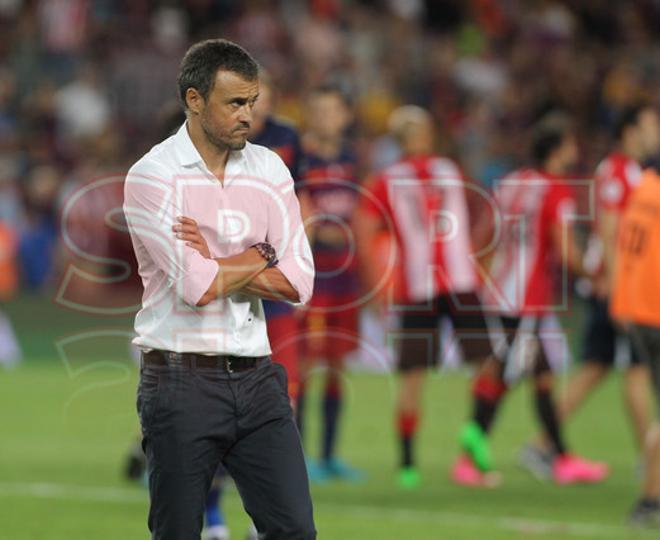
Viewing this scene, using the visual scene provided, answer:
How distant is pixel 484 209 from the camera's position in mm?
13070

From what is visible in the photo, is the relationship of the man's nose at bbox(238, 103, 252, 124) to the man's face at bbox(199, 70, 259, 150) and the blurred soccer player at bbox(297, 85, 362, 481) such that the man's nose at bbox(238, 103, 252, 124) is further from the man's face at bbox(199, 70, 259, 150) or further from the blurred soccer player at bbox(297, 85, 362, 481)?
the blurred soccer player at bbox(297, 85, 362, 481)

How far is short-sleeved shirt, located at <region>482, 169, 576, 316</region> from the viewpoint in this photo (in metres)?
11.6

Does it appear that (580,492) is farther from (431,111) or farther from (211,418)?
(431,111)

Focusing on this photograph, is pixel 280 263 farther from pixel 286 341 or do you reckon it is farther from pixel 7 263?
pixel 7 263

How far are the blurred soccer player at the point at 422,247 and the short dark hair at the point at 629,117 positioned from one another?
1315 millimetres

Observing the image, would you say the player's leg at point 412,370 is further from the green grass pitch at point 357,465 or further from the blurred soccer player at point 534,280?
the blurred soccer player at point 534,280

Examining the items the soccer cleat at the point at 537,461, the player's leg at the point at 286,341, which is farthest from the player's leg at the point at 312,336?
the player's leg at the point at 286,341

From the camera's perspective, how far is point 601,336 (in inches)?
468

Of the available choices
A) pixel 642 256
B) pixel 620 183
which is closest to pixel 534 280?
pixel 620 183

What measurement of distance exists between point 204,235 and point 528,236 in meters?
5.95

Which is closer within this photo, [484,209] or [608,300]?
[608,300]

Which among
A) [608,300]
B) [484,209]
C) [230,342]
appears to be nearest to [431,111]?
[484,209]

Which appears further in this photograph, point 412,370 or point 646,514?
point 412,370

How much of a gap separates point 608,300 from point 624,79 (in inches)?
491
